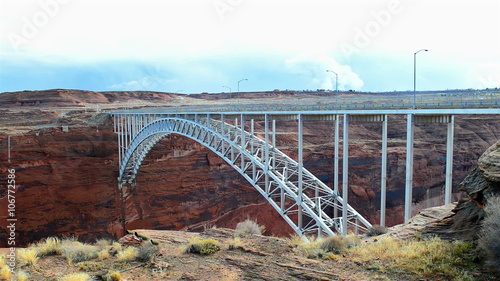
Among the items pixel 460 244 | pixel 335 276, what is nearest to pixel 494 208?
pixel 460 244

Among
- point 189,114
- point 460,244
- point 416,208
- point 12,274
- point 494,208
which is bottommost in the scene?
point 416,208

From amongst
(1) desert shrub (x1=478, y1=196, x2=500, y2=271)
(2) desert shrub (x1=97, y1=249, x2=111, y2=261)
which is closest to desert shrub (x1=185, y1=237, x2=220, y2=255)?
(2) desert shrub (x1=97, y1=249, x2=111, y2=261)

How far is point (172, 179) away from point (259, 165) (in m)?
22.5

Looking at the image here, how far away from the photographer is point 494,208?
7762 mm

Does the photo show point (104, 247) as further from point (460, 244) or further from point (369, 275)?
point (460, 244)

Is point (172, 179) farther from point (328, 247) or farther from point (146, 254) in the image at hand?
point (328, 247)

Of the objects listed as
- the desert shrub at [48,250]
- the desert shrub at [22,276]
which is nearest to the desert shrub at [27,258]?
the desert shrub at [48,250]

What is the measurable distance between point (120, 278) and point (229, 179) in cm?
3423

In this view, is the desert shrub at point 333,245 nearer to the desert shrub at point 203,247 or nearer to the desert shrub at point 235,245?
the desert shrub at point 235,245

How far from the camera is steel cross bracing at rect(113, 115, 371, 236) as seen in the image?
1805cm

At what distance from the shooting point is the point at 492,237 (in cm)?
739

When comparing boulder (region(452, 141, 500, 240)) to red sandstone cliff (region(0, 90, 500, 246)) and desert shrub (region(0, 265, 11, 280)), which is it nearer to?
desert shrub (region(0, 265, 11, 280))

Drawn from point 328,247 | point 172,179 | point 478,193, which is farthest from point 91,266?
point 172,179

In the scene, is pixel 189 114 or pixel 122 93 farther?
pixel 122 93
